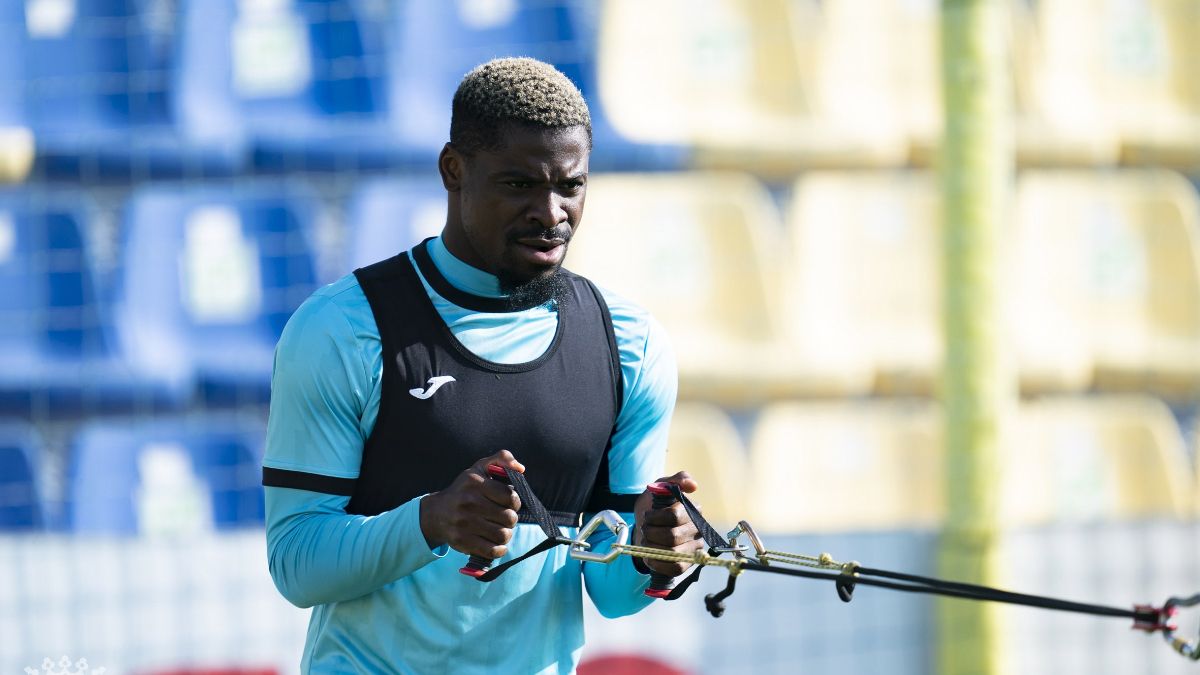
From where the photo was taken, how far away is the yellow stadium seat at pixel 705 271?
6023mm

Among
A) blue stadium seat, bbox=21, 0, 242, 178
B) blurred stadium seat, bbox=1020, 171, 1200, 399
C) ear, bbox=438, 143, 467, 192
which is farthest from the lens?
blurred stadium seat, bbox=1020, 171, 1200, 399

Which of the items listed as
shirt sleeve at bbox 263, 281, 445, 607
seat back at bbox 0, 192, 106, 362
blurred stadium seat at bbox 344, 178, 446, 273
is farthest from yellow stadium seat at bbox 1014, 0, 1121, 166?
shirt sleeve at bbox 263, 281, 445, 607

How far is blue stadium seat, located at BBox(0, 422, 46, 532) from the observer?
5566mm

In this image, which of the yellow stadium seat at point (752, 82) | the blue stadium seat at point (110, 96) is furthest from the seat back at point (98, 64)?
the yellow stadium seat at point (752, 82)

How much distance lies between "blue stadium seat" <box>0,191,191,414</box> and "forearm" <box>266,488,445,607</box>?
409 centimetres

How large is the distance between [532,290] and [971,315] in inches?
106

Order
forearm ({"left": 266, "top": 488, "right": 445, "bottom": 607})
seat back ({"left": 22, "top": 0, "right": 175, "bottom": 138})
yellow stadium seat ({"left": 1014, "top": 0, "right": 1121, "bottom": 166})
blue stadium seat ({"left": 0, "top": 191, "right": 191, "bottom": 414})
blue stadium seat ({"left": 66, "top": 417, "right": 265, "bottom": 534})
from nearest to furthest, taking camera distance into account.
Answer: forearm ({"left": 266, "top": 488, "right": 445, "bottom": 607}) → blue stadium seat ({"left": 66, "top": 417, "right": 265, "bottom": 534}) → blue stadium seat ({"left": 0, "top": 191, "right": 191, "bottom": 414}) → seat back ({"left": 22, "top": 0, "right": 175, "bottom": 138}) → yellow stadium seat ({"left": 1014, "top": 0, "right": 1121, "bottom": 166})

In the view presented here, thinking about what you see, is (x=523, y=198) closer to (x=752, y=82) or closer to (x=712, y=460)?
(x=712, y=460)

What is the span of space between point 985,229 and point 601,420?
2676mm

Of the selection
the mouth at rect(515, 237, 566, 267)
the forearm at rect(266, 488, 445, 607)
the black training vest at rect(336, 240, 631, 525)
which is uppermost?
the mouth at rect(515, 237, 566, 267)

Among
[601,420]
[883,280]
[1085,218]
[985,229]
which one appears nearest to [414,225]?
[883,280]

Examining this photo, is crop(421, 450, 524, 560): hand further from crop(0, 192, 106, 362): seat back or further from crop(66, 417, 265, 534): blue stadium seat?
crop(0, 192, 106, 362): seat back

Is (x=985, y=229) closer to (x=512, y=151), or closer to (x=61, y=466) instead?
(x=512, y=151)

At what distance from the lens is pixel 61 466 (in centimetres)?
576
